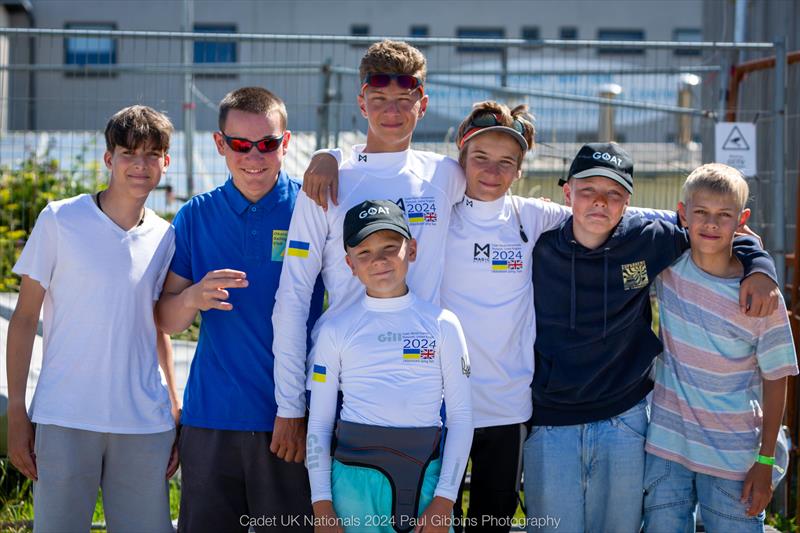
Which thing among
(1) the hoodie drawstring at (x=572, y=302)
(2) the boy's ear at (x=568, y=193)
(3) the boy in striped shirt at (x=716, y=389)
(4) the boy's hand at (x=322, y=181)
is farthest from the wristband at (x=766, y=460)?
(4) the boy's hand at (x=322, y=181)

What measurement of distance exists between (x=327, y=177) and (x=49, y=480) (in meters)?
1.65

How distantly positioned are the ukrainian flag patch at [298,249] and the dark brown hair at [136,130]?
0.78 m

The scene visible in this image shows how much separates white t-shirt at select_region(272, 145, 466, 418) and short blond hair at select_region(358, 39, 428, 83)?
1.09ft

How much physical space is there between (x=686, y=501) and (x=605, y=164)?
1.48 m

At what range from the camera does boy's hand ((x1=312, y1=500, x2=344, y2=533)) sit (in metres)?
3.31

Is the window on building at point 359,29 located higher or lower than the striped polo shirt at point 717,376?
higher

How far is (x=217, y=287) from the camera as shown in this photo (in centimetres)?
341

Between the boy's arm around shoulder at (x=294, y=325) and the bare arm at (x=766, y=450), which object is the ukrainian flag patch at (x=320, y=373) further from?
the bare arm at (x=766, y=450)

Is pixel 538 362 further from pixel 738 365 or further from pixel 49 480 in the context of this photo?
pixel 49 480

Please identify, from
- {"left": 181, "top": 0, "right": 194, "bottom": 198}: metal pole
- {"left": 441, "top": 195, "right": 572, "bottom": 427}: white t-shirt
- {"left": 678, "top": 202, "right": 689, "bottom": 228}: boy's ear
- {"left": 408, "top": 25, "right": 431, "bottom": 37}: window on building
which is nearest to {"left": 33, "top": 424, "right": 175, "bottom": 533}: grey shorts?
{"left": 441, "top": 195, "right": 572, "bottom": 427}: white t-shirt

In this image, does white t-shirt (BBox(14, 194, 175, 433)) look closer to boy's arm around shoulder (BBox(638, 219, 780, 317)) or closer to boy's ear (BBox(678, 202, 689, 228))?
boy's arm around shoulder (BBox(638, 219, 780, 317))

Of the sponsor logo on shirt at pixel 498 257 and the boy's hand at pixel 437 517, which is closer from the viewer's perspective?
the boy's hand at pixel 437 517

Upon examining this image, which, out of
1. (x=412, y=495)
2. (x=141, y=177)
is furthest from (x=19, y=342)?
(x=412, y=495)

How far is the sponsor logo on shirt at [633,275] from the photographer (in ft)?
12.3
